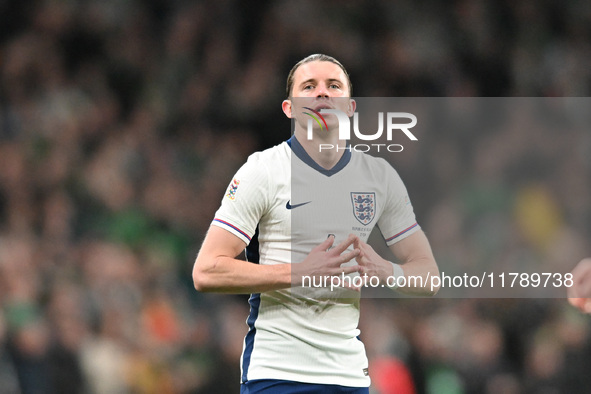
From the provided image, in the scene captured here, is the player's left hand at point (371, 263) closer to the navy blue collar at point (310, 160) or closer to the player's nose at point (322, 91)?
the navy blue collar at point (310, 160)

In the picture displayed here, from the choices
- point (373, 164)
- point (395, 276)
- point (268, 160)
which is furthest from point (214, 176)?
point (395, 276)

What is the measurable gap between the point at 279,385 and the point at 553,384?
10.8 ft

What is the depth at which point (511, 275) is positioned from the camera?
4957mm

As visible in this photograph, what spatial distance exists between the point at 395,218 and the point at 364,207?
0.22m

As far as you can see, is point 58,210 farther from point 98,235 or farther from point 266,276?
point 266,276

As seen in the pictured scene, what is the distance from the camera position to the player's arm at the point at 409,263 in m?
3.26

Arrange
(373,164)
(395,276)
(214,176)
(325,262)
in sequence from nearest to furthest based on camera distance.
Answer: (325,262) < (395,276) < (373,164) < (214,176)

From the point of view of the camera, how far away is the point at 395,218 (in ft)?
12.0

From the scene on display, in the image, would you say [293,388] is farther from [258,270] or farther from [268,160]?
[268,160]

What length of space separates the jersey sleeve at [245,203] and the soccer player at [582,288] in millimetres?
1245

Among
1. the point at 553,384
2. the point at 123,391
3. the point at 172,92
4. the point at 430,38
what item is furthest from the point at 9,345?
the point at 430,38

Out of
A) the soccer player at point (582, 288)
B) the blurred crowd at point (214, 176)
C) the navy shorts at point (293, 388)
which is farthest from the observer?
the blurred crowd at point (214, 176)

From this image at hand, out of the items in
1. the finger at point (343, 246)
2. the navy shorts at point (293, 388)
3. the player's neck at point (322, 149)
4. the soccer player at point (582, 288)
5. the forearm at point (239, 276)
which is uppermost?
the player's neck at point (322, 149)

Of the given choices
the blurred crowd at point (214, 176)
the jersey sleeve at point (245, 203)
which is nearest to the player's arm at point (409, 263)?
the jersey sleeve at point (245, 203)
